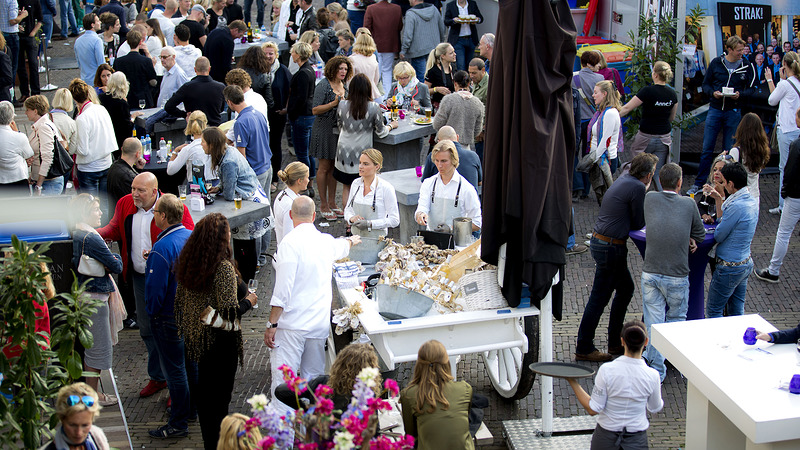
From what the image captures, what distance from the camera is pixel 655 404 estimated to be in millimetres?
4809

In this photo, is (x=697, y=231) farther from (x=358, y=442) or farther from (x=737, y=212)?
(x=358, y=442)

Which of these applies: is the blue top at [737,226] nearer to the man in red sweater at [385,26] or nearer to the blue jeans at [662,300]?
the blue jeans at [662,300]

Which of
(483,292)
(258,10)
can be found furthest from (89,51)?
(483,292)

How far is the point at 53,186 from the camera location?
9023 mm

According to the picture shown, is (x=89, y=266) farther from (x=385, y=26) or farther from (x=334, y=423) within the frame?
(x=385, y=26)

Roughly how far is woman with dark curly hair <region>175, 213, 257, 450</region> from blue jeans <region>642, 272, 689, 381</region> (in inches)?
119

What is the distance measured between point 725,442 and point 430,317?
6.32ft

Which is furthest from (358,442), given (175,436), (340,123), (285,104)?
(285,104)

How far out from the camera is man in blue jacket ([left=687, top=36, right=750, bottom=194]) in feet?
34.1

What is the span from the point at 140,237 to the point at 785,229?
590 cm

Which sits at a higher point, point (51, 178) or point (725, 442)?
point (51, 178)

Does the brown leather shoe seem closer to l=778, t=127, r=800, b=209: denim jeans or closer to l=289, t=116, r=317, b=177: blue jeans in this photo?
l=778, t=127, r=800, b=209: denim jeans

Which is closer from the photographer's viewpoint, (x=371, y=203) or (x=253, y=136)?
(x=371, y=203)

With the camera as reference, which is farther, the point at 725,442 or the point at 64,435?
the point at 725,442
